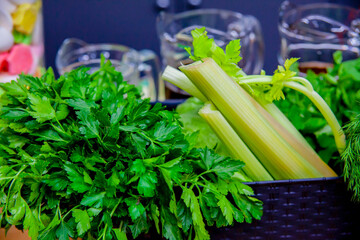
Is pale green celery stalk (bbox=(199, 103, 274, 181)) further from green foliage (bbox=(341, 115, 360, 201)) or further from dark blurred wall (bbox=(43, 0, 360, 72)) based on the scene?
dark blurred wall (bbox=(43, 0, 360, 72))

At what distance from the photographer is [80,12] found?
173cm

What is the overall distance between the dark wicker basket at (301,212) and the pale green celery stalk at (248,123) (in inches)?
1.8

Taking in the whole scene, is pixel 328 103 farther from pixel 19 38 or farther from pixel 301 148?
pixel 19 38

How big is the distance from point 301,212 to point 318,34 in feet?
2.01

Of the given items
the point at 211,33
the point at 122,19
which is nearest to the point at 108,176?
the point at 211,33

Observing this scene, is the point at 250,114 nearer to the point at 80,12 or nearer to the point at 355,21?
the point at 355,21

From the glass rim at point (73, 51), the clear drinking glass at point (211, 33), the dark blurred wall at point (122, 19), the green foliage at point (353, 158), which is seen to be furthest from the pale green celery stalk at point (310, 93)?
the dark blurred wall at point (122, 19)

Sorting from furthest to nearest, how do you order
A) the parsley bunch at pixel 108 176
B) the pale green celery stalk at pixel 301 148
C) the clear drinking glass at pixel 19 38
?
the clear drinking glass at pixel 19 38 → the pale green celery stalk at pixel 301 148 → the parsley bunch at pixel 108 176

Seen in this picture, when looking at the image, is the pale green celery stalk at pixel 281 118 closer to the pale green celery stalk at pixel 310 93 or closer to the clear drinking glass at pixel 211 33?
the pale green celery stalk at pixel 310 93

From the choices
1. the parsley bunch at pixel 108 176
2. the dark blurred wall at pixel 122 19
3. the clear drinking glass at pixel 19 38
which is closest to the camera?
the parsley bunch at pixel 108 176

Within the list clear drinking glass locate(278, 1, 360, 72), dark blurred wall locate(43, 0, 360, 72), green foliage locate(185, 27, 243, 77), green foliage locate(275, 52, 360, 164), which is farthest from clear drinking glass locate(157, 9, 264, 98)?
dark blurred wall locate(43, 0, 360, 72)

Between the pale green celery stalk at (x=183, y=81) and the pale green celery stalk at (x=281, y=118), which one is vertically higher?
the pale green celery stalk at (x=183, y=81)

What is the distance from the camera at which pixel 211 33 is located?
1.01m

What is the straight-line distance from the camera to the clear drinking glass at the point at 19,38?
0.95 metres
